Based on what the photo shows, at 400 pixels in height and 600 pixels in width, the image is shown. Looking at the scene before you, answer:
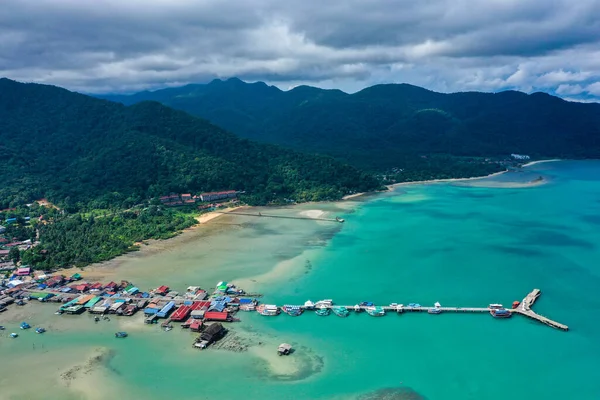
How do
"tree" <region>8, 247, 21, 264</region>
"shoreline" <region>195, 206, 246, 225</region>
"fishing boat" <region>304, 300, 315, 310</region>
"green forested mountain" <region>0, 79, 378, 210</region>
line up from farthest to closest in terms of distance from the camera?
"green forested mountain" <region>0, 79, 378, 210</region>, "shoreline" <region>195, 206, 246, 225</region>, "tree" <region>8, 247, 21, 264</region>, "fishing boat" <region>304, 300, 315, 310</region>

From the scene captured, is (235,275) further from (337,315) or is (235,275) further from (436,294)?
(436,294)

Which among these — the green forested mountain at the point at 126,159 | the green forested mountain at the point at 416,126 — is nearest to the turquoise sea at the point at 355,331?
the green forested mountain at the point at 126,159

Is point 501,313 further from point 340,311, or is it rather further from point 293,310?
point 293,310

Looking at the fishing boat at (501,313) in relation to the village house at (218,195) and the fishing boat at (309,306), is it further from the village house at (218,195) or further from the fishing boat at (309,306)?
the village house at (218,195)

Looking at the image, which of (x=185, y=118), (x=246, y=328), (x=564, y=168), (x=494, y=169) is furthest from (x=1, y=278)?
(x=564, y=168)

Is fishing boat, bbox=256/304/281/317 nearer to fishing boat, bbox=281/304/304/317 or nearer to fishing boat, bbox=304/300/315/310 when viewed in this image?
fishing boat, bbox=281/304/304/317

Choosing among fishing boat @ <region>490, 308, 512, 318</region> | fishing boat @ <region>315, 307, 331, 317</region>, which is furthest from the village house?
fishing boat @ <region>490, 308, 512, 318</region>
